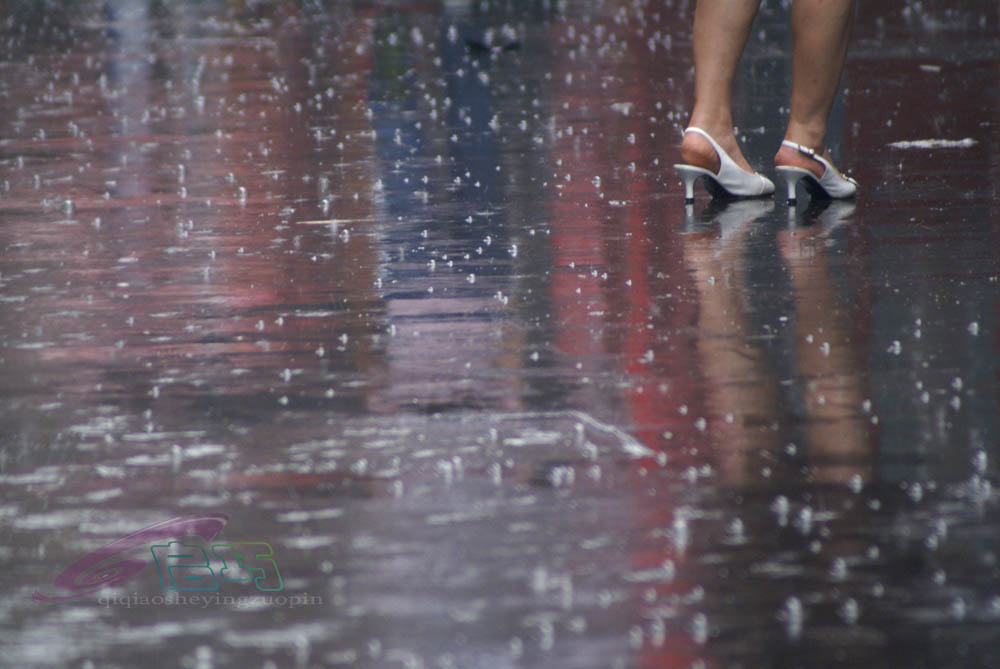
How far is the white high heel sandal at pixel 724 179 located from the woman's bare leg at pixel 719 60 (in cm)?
4

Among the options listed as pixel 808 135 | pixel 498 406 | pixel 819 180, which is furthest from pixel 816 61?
pixel 498 406

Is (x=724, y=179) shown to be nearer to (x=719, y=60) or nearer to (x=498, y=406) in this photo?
(x=719, y=60)

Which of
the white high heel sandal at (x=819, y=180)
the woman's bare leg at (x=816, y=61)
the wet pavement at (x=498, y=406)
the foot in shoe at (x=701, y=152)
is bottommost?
the wet pavement at (x=498, y=406)

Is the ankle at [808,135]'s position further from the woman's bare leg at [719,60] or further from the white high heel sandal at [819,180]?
the woman's bare leg at [719,60]

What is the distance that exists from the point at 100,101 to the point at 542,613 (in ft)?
23.5

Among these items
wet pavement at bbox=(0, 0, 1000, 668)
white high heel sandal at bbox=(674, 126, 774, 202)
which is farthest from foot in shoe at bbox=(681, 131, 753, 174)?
wet pavement at bbox=(0, 0, 1000, 668)

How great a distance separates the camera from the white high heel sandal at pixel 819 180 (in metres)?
5.08

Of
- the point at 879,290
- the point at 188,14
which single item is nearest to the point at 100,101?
the point at 879,290

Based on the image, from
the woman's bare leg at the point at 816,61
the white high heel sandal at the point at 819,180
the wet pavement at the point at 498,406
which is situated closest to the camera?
the wet pavement at the point at 498,406

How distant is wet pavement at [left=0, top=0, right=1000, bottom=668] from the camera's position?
208 cm

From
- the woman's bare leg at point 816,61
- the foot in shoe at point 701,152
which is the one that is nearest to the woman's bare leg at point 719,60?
the foot in shoe at point 701,152

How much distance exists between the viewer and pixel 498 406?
296cm

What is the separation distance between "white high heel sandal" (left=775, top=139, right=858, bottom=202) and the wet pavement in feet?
0.34

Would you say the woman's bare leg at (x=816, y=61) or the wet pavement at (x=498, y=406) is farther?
the woman's bare leg at (x=816, y=61)
